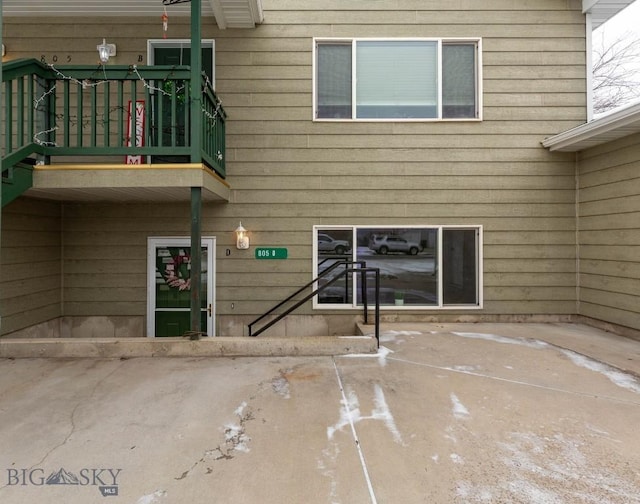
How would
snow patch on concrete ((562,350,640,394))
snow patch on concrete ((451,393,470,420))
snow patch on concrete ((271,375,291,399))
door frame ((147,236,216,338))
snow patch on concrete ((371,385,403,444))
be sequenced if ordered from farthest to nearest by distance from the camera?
door frame ((147,236,216,338)) < snow patch on concrete ((562,350,640,394)) < snow patch on concrete ((271,375,291,399)) < snow patch on concrete ((451,393,470,420)) < snow patch on concrete ((371,385,403,444))

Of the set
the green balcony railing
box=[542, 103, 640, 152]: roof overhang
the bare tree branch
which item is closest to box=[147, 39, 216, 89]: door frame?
the green balcony railing

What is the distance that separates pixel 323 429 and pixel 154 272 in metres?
3.98

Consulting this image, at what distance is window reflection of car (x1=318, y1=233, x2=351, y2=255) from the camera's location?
5340 millimetres

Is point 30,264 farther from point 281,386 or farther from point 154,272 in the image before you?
point 281,386

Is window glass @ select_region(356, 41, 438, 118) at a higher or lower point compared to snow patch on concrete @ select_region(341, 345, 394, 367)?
higher

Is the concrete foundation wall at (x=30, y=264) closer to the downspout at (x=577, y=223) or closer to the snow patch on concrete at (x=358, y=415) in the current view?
the snow patch on concrete at (x=358, y=415)

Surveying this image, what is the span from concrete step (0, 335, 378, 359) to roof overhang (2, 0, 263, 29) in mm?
4463

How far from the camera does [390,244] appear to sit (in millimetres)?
5363

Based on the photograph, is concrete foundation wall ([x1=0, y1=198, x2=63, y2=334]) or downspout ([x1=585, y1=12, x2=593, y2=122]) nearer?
concrete foundation wall ([x1=0, y1=198, x2=63, y2=334])

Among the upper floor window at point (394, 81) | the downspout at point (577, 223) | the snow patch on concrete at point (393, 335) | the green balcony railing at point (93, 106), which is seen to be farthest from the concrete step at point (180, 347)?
the downspout at point (577, 223)

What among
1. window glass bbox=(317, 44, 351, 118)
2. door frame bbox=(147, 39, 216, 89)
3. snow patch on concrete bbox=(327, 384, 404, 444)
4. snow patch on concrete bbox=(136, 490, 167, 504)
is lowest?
snow patch on concrete bbox=(136, 490, 167, 504)

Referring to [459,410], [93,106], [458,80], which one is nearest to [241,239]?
[93,106]

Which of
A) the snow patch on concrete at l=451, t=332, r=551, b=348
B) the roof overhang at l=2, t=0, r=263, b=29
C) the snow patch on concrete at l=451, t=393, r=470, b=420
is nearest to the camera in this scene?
the snow patch on concrete at l=451, t=393, r=470, b=420

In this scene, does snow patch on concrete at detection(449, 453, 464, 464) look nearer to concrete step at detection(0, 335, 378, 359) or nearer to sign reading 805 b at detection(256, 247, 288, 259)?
concrete step at detection(0, 335, 378, 359)
